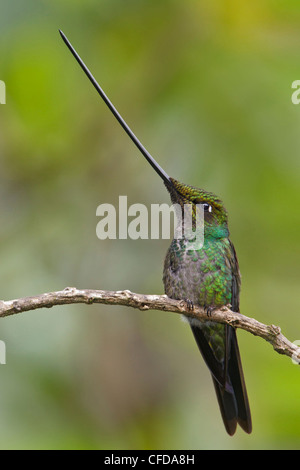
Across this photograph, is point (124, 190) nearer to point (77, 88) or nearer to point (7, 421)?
point (77, 88)

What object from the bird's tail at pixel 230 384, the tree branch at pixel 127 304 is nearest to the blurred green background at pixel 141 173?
the bird's tail at pixel 230 384

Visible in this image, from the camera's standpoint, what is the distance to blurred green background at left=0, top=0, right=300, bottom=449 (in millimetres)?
4180

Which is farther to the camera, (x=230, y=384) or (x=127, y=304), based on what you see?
(x=230, y=384)

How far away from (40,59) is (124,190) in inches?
45.0

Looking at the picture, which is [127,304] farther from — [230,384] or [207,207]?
[230,384]

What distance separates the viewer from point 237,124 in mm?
4781

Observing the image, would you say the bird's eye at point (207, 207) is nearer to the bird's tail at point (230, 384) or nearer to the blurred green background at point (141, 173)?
the blurred green background at point (141, 173)

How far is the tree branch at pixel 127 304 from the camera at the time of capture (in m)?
2.78

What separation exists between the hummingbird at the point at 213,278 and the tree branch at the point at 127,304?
1.48 ft

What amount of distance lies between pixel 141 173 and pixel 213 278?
5.07ft

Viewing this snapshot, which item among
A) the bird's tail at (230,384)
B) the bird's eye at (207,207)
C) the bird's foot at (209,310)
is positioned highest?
the bird's eye at (207,207)

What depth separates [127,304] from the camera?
2906 millimetres

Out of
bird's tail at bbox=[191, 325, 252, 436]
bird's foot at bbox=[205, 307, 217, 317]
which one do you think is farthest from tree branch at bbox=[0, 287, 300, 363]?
bird's tail at bbox=[191, 325, 252, 436]

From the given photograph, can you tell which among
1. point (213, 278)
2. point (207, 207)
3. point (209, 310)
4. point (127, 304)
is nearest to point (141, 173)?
point (207, 207)
